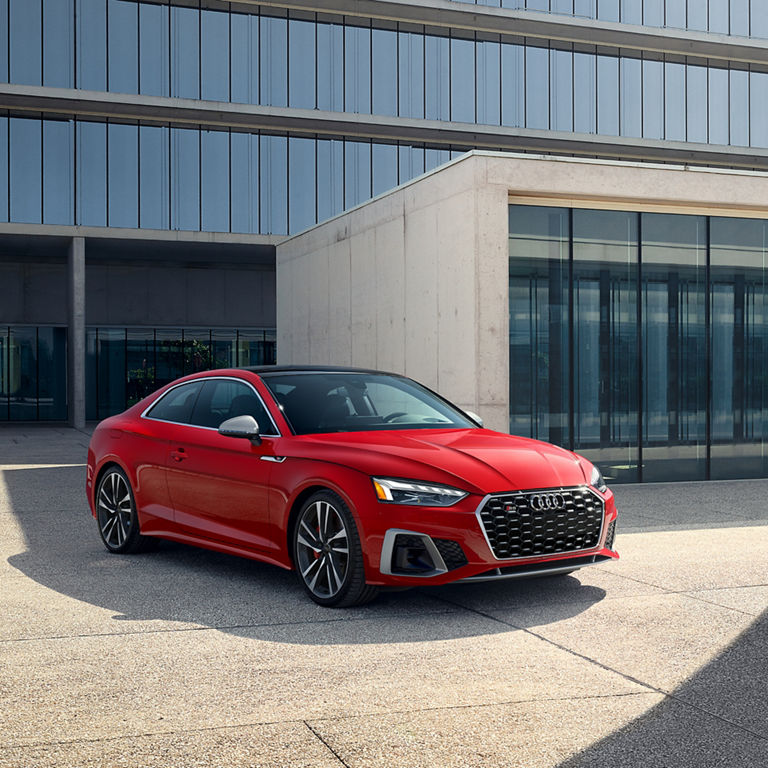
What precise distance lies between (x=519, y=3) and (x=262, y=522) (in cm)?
3432

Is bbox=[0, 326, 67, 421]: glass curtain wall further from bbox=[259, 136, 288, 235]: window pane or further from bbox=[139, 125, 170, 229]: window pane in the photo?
bbox=[259, 136, 288, 235]: window pane

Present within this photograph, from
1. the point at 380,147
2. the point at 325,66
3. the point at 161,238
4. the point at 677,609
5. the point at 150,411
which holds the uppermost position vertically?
the point at 325,66

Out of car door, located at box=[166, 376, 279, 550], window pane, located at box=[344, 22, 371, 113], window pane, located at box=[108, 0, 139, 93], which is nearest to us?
car door, located at box=[166, 376, 279, 550]

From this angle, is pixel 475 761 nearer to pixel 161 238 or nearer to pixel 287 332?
pixel 287 332

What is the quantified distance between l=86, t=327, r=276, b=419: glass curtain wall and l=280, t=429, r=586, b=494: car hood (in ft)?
101

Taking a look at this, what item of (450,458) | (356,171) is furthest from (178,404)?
(356,171)

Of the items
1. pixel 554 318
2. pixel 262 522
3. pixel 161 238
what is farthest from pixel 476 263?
pixel 161 238

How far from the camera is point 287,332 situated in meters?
22.5

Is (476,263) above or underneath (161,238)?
underneath

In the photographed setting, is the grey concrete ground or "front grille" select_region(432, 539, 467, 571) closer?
the grey concrete ground

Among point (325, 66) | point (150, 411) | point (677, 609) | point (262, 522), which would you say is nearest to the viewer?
point (677, 609)

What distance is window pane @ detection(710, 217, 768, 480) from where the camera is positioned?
1479cm

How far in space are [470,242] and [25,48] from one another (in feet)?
83.8

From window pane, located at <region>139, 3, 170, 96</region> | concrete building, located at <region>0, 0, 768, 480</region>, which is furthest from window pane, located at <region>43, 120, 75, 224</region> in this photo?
window pane, located at <region>139, 3, 170, 96</region>
